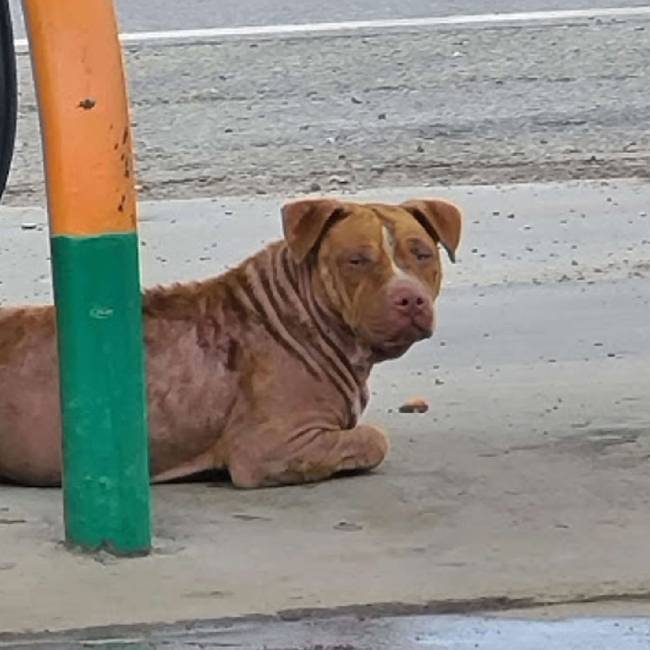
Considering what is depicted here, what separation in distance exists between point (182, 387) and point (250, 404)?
0.17 metres

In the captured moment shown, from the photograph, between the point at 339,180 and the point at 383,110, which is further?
the point at 383,110

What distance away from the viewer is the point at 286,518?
480 cm

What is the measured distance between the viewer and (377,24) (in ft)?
40.2

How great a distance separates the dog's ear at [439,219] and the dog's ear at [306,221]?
0.20 meters

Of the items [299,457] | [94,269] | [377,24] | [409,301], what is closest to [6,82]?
[94,269]

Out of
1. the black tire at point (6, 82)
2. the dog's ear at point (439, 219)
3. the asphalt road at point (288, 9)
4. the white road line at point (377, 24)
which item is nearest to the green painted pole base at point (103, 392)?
the black tire at point (6, 82)

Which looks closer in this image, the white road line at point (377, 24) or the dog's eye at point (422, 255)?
the dog's eye at point (422, 255)

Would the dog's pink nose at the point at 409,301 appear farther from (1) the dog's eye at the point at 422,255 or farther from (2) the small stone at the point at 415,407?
(2) the small stone at the point at 415,407

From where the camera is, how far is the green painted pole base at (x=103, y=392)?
4383 millimetres

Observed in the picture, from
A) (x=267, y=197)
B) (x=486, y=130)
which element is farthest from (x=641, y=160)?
(x=267, y=197)

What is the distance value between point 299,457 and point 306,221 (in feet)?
1.86

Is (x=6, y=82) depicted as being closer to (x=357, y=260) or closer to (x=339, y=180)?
(x=357, y=260)

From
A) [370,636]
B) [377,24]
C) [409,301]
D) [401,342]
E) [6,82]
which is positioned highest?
[6,82]

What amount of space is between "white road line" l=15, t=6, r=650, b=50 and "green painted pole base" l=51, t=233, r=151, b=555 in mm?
7592
